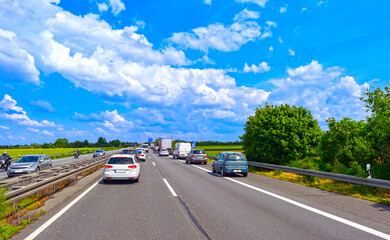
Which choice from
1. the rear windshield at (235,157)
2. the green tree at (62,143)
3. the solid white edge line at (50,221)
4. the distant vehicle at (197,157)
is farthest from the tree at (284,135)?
the green tree at (62,143)

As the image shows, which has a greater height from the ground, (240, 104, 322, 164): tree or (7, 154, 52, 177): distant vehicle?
(240, 104, 322, 164): tree

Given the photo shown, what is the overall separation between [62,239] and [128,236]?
Result: 125 centimetres

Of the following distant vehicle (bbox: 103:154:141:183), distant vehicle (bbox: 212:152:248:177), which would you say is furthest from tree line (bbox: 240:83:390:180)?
distant vehicle (bbox: 103:154:141:183)

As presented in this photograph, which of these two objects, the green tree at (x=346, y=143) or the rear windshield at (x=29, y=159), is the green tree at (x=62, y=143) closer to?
the rear windshield at (x=29, y=159)

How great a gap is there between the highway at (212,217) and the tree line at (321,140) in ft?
14.9

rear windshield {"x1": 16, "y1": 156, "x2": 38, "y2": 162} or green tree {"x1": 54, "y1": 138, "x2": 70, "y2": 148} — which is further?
green tree {"x1": 54, "y1": 138, "x2": 70, "y2": 148}

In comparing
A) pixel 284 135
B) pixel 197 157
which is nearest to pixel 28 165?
pixel 197 157

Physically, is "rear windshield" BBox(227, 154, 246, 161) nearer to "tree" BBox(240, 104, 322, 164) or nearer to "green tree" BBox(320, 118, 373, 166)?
"tree" BBox(240, 104, 322, 164)

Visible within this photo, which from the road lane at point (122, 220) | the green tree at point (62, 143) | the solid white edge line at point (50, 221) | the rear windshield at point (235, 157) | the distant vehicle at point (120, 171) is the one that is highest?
the green tree at point (62, 143)

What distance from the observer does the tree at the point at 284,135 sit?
2108 centimetres

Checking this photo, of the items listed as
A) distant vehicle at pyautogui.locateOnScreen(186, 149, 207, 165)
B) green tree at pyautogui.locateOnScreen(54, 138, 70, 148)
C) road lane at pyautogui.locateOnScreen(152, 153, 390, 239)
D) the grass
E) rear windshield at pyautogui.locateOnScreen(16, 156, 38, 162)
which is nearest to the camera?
road lane at pyautogui.locateOnScreen(152, 153, 390, 239)

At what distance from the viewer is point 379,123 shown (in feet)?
45.4

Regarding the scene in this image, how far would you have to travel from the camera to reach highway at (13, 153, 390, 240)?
544 centimetres

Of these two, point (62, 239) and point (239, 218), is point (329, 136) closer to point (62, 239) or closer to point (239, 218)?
point (239, 218)
